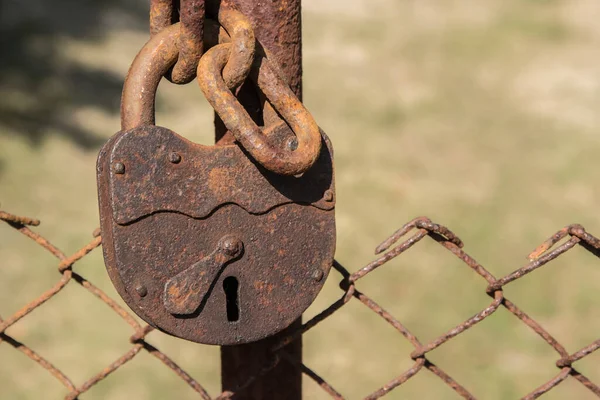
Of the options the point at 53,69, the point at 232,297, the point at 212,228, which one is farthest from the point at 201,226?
the point at 53,69

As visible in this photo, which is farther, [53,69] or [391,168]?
[53,69]

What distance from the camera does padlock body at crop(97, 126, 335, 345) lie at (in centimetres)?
92

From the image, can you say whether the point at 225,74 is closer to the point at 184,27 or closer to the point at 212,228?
the point at 184,27

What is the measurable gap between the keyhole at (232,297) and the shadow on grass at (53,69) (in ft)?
11.1

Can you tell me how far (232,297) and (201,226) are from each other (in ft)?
0.40

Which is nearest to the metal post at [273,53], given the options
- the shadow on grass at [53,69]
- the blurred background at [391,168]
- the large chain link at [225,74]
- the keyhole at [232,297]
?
the large chain link at [225,74]

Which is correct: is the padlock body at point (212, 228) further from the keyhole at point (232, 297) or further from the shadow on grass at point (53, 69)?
the shadow on grass at point (53, 69)

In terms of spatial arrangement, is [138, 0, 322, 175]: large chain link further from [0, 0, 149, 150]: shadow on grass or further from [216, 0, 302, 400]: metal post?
[0, 0, 149, 150]: shadow on grass

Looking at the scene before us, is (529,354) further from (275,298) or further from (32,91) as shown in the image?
(32,91)

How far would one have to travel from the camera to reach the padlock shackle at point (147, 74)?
94 centimetres

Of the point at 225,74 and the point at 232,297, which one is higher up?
the point at 225,74

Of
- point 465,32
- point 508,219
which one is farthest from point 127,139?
point 465,32

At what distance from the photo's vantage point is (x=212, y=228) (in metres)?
0.98

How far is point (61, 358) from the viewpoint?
296 cm
